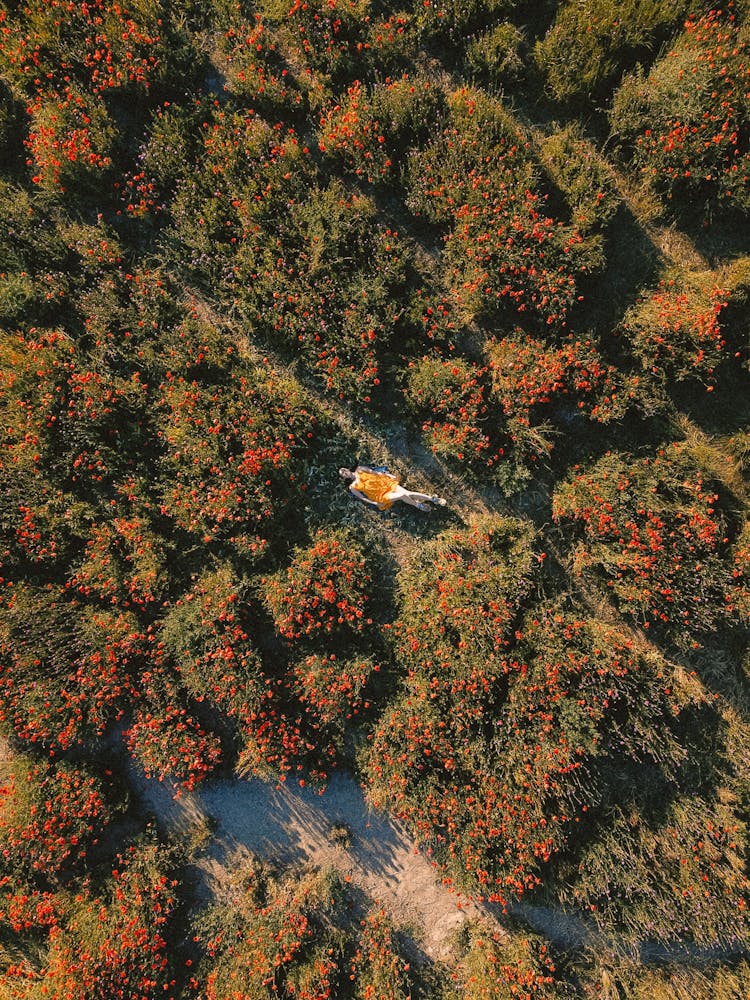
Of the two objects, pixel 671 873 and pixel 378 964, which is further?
pixel 378 964

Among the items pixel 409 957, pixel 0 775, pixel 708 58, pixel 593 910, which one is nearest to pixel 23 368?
pixel 0 775

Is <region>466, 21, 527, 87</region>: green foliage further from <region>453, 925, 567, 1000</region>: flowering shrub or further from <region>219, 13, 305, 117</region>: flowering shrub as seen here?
<region>453, 925, 567, 1000</region>: flowering shrub

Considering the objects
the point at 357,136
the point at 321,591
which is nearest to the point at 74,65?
the point at 357,136

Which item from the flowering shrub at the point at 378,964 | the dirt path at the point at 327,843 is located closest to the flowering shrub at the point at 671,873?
the dirt path at the point at 327,843

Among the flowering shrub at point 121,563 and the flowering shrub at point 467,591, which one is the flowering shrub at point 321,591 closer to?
the flowering shrub at point 467,591

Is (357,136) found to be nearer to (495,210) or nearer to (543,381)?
(495,210)

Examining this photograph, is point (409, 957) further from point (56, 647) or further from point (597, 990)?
point (56, 647)
